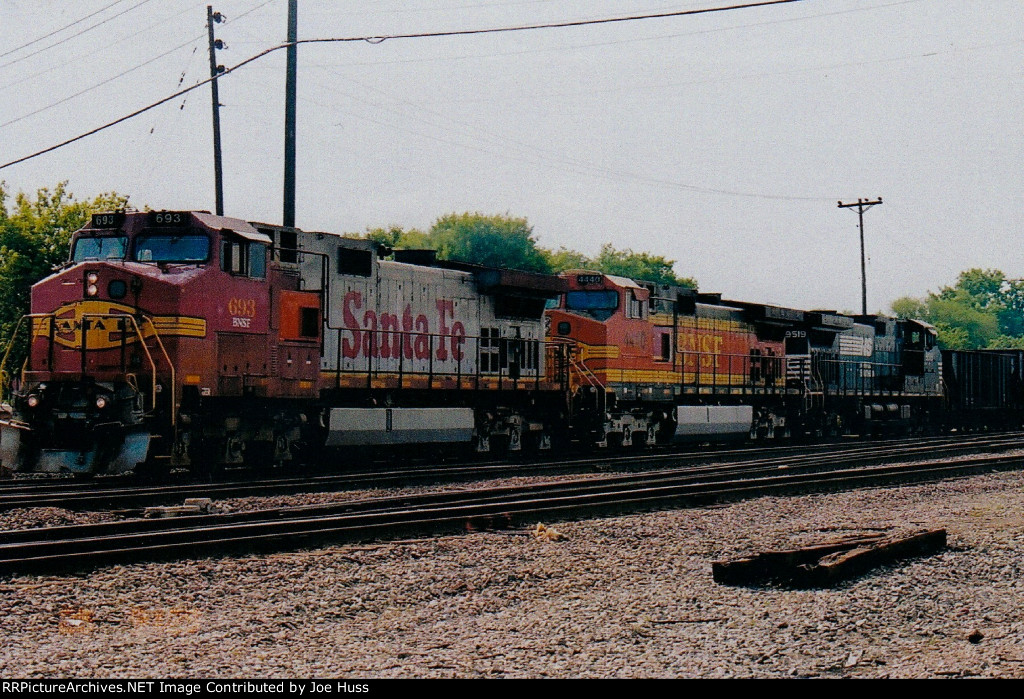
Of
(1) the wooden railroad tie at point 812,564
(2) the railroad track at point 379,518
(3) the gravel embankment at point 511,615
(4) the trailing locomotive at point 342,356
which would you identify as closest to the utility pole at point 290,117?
(4) the trailing locomotive at point 342,356

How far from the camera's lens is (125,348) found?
46.4 ft

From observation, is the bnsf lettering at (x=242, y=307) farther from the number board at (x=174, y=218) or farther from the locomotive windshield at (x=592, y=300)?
the locomotive windshield at (x=592, y=300)

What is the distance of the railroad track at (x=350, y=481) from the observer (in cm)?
1177

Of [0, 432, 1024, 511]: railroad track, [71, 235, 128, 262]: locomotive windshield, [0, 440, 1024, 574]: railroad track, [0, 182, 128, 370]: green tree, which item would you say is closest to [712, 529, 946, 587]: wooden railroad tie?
[0, 440, 1024, 574]: railroad track

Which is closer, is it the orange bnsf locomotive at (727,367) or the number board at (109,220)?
the number board at (109,220)

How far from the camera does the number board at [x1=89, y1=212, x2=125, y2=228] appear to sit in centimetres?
1499

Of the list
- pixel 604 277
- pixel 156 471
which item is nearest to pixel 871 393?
pixel 604 277

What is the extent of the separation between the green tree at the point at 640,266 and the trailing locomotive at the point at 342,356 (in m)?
71.7

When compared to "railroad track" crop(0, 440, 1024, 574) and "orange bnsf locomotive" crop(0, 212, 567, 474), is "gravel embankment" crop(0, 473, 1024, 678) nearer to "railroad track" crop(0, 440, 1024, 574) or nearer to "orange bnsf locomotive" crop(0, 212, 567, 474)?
"railroad track" crop(0, 440, 1024, 574)

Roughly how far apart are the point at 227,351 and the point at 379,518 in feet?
18.6

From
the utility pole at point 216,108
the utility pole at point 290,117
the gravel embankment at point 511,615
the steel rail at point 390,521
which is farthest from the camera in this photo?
the utility pole at point 216,108

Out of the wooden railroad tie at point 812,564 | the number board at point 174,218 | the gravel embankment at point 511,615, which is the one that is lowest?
the gravel embankment at point 511,615
